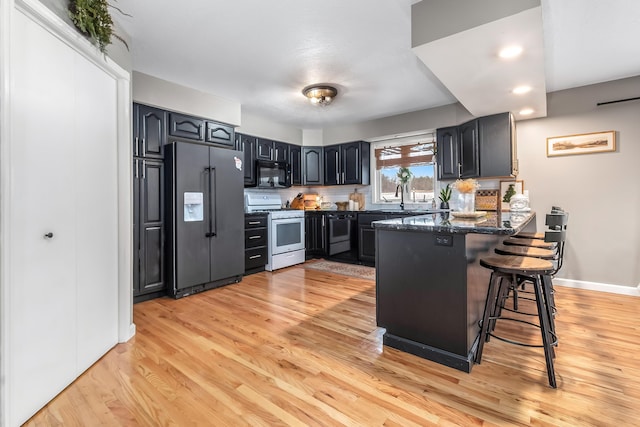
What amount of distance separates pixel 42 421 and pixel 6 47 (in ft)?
5.85

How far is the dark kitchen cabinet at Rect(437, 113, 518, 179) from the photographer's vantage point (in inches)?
145

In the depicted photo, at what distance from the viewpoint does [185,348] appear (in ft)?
6.93

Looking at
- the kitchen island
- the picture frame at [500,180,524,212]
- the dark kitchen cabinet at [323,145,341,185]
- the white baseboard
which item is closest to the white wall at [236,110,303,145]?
the dark kitchen cabinet at [323,145,341,185]

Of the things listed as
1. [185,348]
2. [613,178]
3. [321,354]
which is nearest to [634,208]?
[613,178]

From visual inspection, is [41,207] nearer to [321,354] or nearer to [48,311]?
[48,311]

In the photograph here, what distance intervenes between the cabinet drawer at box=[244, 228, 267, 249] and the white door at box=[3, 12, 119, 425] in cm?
212

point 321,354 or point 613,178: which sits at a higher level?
point 613,178

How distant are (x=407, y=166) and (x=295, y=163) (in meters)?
2.04

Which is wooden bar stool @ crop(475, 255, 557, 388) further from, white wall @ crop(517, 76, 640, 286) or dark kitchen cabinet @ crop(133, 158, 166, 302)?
dark kitchen cabinet @ crop(133, 158, 166, 302)

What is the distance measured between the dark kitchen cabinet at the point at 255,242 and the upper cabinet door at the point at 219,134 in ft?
3.53

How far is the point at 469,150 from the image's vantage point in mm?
4020

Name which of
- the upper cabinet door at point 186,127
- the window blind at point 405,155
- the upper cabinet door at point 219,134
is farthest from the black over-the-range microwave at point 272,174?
the window blind at point 405,155

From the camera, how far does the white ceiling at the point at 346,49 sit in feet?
6.95

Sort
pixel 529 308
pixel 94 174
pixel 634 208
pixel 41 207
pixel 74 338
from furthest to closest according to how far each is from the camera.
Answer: pixel 634 208 < pixel 529 308 < pixel 94 174 < pixel 74 338 < pixel 41 207
